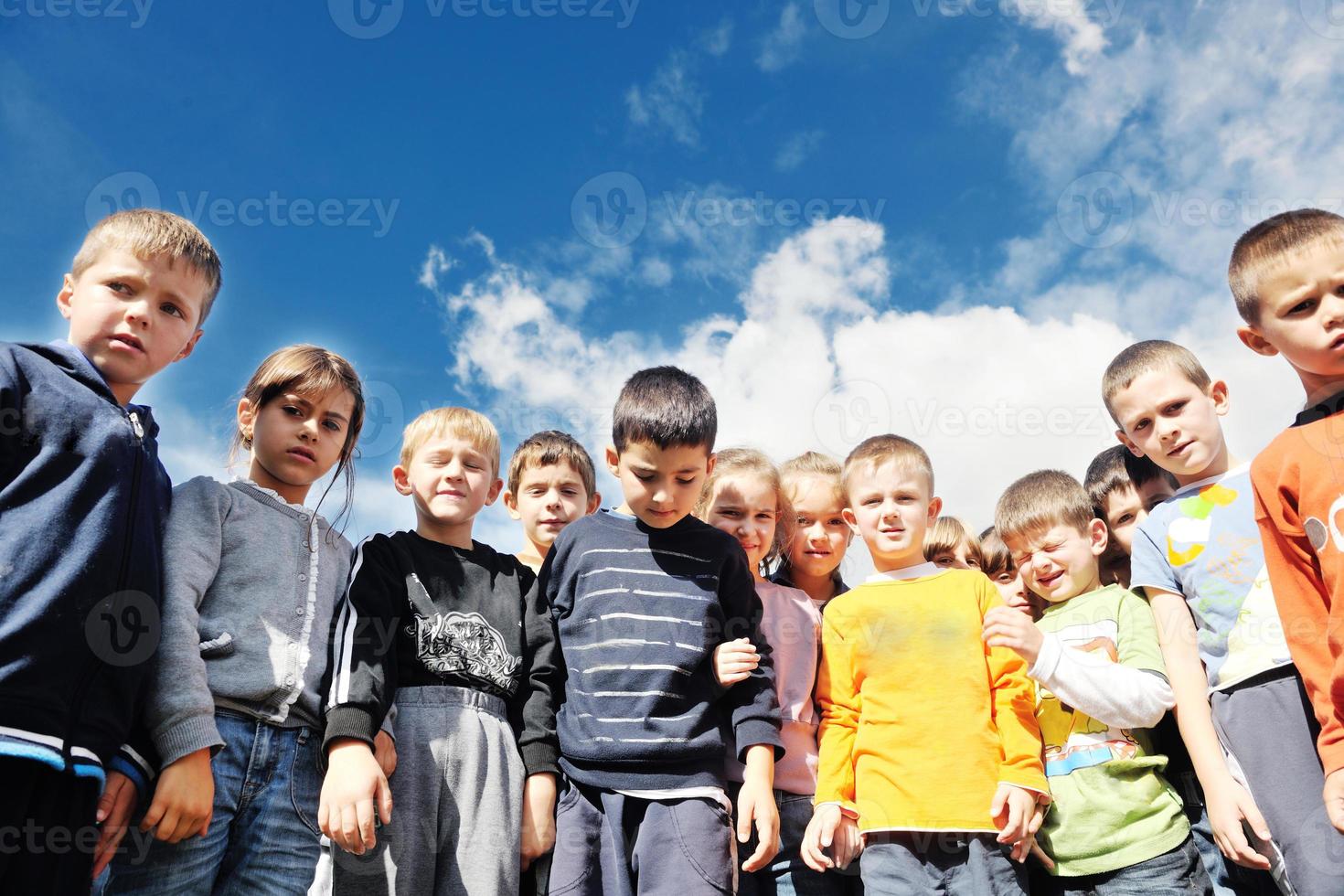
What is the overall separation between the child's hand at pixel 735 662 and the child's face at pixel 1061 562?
5.69 ft

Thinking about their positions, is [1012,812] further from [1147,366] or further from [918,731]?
[1147,366]

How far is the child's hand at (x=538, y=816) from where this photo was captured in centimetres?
313

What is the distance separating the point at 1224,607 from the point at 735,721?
191 cm

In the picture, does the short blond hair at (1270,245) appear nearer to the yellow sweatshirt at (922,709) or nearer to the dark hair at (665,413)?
the yellow sweatshirt at (922,709)

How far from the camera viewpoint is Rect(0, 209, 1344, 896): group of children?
8.47 feet

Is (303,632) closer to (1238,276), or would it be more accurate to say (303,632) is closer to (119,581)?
(119,581)

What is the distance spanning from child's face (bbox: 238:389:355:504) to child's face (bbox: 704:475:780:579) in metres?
1.73

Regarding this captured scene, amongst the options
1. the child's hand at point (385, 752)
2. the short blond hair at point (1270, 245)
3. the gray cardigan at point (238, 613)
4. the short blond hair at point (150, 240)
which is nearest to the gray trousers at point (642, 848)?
the child's hand at point (385, 752)

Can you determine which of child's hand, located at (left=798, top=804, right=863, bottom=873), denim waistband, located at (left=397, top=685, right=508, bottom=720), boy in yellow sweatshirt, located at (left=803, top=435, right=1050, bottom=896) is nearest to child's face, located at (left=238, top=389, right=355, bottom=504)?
denim waistband, located at (left=397, top=685, right=508, bottom=720)

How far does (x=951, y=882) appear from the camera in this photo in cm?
309

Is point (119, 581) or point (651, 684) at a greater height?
point (119, 581)

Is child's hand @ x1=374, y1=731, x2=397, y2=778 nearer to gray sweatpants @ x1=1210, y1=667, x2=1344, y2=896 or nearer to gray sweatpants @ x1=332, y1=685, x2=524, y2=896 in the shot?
gray sweatpants @ x1=332, y1=685, x2=524, y2=896

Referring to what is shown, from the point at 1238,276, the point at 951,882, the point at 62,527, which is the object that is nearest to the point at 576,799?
the point at 951,882

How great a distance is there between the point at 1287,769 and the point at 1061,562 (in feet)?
4.31
